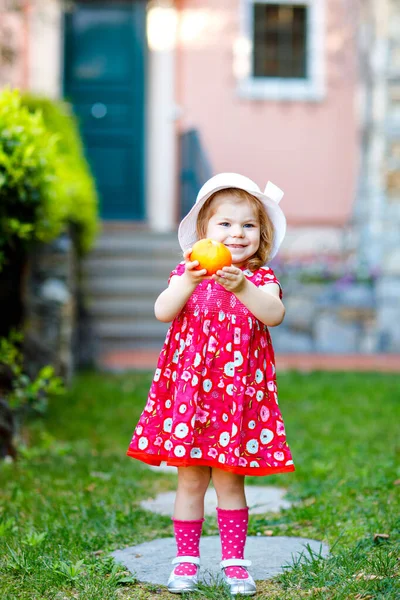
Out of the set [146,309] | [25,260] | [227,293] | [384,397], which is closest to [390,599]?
[227,293]

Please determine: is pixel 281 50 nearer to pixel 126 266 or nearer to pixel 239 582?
pixel 126 266

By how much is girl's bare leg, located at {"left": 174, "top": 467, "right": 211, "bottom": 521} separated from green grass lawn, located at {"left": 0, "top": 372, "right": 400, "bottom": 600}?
24 cm

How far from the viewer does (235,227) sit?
2.98m

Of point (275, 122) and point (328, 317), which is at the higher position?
point (275, 122)

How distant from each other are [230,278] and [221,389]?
36cm

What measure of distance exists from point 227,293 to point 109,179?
8.57 metres

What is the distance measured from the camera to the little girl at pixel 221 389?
9.33 feet

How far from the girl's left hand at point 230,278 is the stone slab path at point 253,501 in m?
1.33

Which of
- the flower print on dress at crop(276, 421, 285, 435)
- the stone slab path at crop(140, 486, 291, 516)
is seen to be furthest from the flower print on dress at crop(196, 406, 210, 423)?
the stone slab path at crop(140, 486, 291, 516)

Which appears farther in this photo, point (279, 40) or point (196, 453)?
point (279, 40)

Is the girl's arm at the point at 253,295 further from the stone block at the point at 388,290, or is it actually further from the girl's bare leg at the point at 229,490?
the stone block at the point at 388,290

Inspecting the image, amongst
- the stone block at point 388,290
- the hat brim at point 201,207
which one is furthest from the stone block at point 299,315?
the hat brim at point 201,207

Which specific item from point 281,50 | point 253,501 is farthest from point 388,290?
point 253,501

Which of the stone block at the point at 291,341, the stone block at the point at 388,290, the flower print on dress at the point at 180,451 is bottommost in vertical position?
the stone block at the point at 291,341
